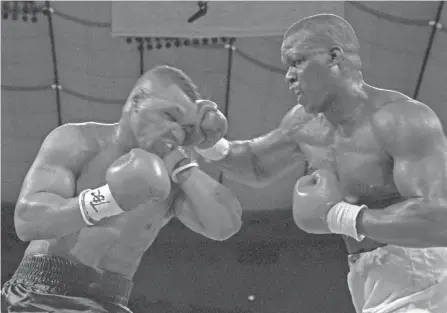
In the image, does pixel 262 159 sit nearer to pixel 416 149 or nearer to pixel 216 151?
pixel 216 151

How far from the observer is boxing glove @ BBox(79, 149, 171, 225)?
2275 mm

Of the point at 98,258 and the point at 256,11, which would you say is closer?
the point at 98,258

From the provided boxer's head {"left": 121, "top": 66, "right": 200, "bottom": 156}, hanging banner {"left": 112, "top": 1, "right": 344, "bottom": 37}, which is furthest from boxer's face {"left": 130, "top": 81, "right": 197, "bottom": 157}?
hanging banner {"left": 112, "top": 1, "right": 344, "bottom": 37}

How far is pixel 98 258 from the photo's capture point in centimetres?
242

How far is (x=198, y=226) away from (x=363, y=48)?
2616mm

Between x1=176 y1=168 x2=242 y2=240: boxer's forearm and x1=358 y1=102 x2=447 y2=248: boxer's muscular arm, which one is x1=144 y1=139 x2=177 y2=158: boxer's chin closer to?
x1=176 y1=168 x2=242 y2=240: boxer's forearm

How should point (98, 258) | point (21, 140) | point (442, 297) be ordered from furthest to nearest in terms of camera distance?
point (21, 140), point (98, 258), point (442, 297)

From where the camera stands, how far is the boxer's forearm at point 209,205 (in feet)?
8.31

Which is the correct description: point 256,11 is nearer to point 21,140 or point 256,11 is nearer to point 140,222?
point 21,140

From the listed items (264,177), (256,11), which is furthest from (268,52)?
(264,177)

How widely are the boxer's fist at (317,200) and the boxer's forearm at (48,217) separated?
67 cm

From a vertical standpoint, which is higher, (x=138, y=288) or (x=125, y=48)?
(x=125, y=48)

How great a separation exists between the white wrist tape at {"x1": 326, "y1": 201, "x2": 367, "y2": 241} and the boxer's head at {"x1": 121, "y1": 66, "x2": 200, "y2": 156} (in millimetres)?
571

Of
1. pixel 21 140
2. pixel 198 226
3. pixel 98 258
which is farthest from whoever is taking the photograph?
pixel 21 140
